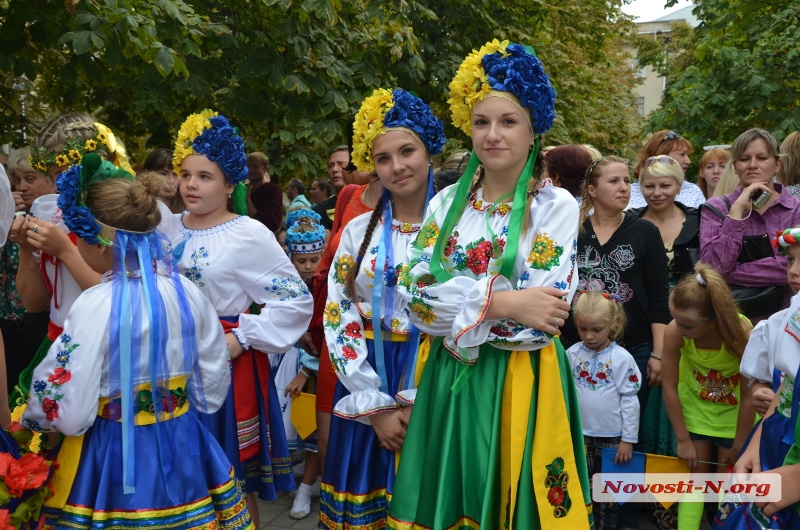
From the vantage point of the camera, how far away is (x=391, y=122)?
11.1 feet

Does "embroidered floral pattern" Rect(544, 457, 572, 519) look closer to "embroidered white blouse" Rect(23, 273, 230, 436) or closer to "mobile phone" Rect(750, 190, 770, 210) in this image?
"embroidered white blouse" Rect(23, 273, 230, 436)

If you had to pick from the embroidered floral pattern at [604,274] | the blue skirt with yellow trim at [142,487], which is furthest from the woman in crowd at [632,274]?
the blue skirt with yellow trim at [142,487]

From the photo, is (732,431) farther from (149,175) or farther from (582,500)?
(149,175)

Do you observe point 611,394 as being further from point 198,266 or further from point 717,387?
point 198,266

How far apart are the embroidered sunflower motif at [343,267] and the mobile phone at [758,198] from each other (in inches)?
106

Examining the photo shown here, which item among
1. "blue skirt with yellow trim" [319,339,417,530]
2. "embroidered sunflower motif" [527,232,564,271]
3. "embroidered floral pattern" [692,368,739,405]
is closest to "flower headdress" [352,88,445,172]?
"blue skirt with yellow trim" [319,339,417,530]

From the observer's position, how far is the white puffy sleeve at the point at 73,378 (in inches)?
105

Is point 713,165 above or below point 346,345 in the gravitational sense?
above

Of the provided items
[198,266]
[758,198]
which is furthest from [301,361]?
[758,198]

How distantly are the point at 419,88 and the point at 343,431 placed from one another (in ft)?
24.7

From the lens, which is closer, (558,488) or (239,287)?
(558,488)

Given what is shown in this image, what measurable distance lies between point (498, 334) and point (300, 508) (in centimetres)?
261

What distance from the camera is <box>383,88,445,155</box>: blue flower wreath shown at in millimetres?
3375

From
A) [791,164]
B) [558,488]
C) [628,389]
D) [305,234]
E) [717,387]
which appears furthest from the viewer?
[305,234]
